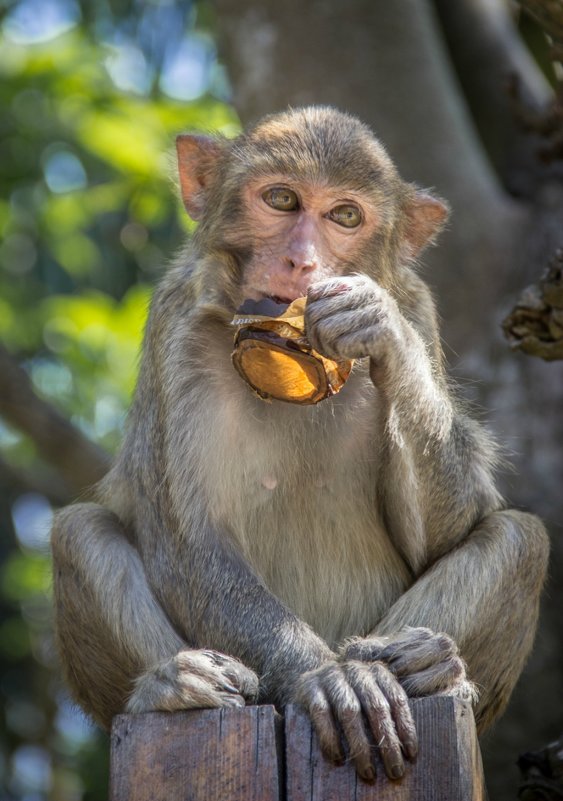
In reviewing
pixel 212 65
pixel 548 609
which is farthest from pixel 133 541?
pixel 212 65

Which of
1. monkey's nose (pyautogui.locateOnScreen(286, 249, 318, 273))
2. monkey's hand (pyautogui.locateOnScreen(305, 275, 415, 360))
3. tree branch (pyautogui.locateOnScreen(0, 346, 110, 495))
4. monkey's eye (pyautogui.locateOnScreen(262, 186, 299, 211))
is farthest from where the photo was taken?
tree branch (pyautogui.locateOnScreen(0, 346, 110, 495))

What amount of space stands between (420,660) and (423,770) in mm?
549

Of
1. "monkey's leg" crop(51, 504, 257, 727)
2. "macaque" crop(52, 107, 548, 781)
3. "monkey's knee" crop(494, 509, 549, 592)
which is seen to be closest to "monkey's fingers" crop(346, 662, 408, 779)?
"macaque" crop(52, 107, 548, 781)

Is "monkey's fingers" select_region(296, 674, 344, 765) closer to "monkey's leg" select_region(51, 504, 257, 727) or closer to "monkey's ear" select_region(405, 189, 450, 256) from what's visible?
"monkey's leg" select_region(51, 504, 257, 727)

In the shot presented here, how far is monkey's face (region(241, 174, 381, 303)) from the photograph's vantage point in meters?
4.78

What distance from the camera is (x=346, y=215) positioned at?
5.12 meters

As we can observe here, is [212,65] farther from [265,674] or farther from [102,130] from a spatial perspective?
[265,674]

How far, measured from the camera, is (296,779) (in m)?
3.66

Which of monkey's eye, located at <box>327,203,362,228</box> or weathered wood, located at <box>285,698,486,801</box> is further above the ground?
monkey's eye, located at <box>327,203,362,228</box>

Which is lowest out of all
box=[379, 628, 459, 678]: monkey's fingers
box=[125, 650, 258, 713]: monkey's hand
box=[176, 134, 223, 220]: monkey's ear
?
box=[379, 628, 459, 678]: monkey's fingers

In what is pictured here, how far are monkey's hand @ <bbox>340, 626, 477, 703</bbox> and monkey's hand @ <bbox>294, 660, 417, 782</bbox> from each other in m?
0.09

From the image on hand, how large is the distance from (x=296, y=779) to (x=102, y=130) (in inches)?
237

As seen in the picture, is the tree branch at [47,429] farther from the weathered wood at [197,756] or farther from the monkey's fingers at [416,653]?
the weathered wood at [197,756]

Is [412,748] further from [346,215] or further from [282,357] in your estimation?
[346,215]
